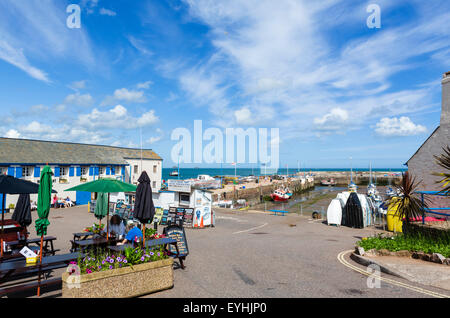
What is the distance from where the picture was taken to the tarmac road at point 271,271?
6957mm

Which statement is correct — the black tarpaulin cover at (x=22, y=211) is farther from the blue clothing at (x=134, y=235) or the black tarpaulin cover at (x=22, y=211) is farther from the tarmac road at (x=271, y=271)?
→ the tarmac road at (x=271, y=271)

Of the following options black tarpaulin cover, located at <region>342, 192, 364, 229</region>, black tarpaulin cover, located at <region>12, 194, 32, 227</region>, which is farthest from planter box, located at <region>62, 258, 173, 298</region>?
black tarpaulin cover, located at <region>342, 192, 364, 229</region>

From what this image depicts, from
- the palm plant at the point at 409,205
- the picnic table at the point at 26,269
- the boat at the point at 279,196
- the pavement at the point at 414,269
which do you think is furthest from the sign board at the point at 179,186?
the boat at the point at 279,196

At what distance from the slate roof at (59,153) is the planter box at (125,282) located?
94.7 ft

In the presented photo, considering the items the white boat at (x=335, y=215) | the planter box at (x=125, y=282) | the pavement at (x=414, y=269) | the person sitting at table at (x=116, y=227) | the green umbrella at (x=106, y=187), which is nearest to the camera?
the planter box at (x=125, y=282)

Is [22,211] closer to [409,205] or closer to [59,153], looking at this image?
[409,205]

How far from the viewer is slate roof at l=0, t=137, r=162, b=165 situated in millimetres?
29562

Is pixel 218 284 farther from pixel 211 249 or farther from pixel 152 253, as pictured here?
pixel 211 249

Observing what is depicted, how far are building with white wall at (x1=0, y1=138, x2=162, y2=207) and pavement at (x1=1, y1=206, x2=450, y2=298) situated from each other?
41.5 feet

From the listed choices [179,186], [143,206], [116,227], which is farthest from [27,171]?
[143,206]

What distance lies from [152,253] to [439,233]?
1054 centimetres

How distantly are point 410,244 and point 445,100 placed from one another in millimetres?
11146

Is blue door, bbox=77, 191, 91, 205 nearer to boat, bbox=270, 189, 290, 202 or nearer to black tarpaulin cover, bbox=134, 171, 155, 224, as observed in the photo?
black tarpaulin cover, bbox=134, 171, 155, 224
